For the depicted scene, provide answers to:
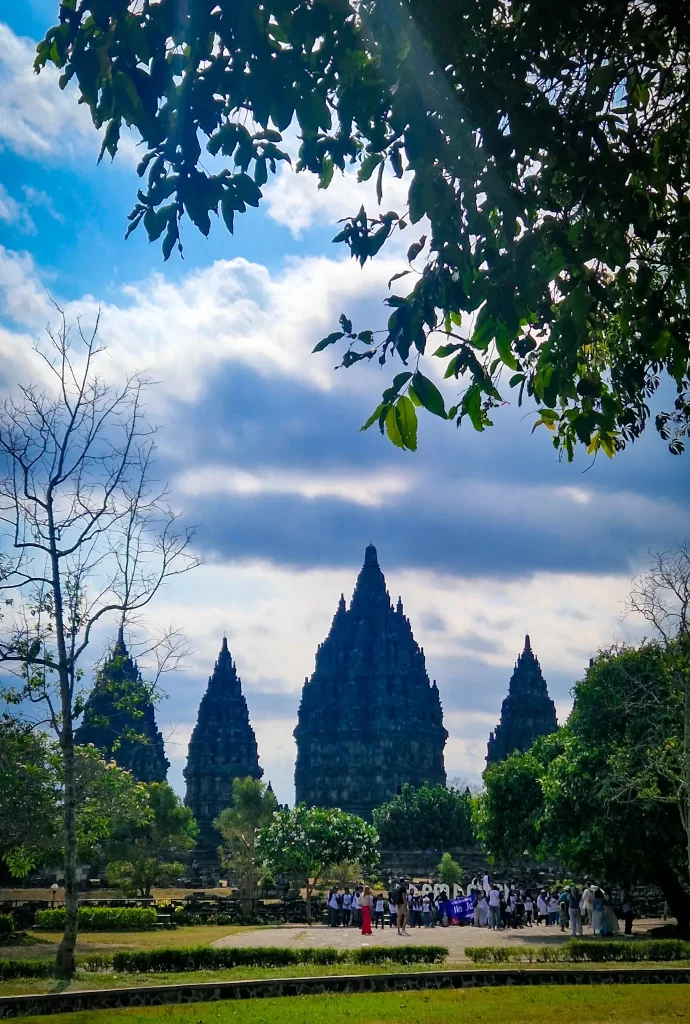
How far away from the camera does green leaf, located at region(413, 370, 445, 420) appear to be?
587cm

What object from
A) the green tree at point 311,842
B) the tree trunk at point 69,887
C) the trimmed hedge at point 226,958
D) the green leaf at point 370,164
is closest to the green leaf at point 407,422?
the green leaf at point 370,164

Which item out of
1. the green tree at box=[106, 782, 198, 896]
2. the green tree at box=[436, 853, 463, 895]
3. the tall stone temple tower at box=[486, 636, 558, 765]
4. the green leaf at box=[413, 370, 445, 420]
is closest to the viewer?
the green leaf at box=[413, 370, 445, 420]

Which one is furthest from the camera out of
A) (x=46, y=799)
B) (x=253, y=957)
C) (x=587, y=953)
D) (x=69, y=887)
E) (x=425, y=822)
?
(x=425, y=822)

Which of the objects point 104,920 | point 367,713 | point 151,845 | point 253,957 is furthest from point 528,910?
point 367,713

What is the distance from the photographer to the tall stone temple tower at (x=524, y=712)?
286 ft

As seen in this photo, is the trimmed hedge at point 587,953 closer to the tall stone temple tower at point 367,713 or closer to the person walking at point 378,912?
the person walking at point 378,912

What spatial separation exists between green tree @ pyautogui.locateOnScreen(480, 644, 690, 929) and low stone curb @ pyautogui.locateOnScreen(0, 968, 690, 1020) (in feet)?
28.6

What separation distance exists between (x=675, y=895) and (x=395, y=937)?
27.0 feet

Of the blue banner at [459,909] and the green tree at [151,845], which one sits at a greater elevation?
Result: the green tree at [151,845]

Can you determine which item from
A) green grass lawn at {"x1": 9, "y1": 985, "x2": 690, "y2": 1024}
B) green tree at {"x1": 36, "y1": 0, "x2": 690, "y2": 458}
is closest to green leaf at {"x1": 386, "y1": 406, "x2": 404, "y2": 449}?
green tree at {"x1": 36, "y1": 0, "x2": 690, "y2": 458}

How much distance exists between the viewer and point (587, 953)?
19766 mm

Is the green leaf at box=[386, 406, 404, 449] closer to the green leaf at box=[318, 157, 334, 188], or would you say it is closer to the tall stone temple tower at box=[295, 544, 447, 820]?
the green leaf at box=[318, 157, 334, 188]

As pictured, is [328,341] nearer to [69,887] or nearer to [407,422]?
[407,422]

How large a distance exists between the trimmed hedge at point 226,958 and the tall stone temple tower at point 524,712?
6922 centimetres
